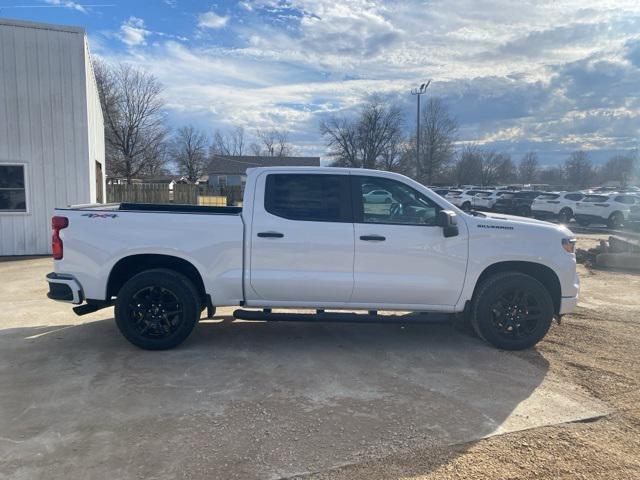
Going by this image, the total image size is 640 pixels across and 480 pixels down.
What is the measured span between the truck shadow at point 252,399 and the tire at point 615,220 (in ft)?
67.9

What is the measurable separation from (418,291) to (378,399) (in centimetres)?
143

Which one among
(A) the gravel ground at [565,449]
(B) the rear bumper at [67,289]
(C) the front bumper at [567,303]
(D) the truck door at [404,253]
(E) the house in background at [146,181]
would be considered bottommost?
(A) the gravel ground at [565,449]

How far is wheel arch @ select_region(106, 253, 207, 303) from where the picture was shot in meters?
5.06

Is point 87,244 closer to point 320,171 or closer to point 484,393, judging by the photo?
point 320,171

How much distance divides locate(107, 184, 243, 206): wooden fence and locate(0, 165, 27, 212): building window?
663 cm

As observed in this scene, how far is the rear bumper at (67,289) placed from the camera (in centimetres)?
496

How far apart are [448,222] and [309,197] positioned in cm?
150

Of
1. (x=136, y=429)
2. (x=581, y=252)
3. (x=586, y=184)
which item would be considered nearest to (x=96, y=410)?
(x=136, y=429)

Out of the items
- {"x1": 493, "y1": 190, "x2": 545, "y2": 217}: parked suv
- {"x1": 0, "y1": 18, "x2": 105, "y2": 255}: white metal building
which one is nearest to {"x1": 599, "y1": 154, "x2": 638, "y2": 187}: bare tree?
{"x1": 493, "y1": 190, "x2": 545, "y2": 217}: parked suv

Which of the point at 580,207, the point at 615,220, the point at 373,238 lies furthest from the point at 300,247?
the point at 580,207

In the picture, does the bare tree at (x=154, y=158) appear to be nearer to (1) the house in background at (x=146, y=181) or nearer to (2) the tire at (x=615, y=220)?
(1) the house in background at (x=146, y=181)

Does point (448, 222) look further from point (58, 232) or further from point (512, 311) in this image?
point (58, 232)

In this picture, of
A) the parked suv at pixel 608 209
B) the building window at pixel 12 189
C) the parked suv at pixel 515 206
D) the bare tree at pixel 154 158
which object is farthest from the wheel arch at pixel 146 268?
the bare tree at pixel 154 158

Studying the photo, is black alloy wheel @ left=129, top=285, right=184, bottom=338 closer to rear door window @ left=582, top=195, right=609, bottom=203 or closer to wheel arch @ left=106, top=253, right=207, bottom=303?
wheel arch @ left=106, top=253, right=207, bottom=303
